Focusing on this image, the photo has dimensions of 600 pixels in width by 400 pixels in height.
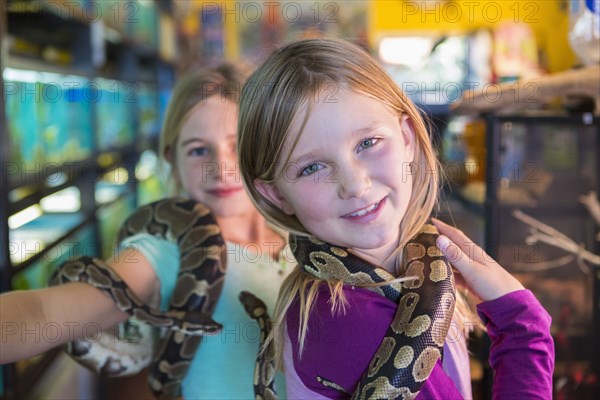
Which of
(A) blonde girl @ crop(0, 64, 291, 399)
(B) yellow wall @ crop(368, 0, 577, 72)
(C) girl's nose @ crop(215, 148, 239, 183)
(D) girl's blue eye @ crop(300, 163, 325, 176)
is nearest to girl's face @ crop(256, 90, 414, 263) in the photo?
(D) girl's blue eye @ crop(300, 163, 325, 176)

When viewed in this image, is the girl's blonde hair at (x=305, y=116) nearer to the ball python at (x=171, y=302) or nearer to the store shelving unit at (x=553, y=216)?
the ball python at (x=171, y=302)

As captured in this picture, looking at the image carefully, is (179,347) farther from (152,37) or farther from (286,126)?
(152,37)

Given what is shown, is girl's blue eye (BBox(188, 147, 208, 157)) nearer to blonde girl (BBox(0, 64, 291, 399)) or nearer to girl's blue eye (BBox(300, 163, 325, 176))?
blonde girl (BBox(0, 64, 291, 399))

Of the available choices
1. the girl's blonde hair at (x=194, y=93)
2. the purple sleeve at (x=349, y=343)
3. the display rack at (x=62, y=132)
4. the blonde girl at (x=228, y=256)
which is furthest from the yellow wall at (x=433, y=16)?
the purple sleeve at (x=349, y=343)

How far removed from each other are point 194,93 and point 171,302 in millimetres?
556

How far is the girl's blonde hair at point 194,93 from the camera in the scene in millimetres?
1709

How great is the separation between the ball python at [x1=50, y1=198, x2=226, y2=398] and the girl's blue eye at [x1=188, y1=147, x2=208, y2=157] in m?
0.12

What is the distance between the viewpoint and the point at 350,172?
102cm

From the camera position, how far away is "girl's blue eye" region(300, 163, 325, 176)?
3.47 feet

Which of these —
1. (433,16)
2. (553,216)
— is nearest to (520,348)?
(553,216)

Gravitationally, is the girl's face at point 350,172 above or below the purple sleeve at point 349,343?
above

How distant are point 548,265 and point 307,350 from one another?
1.09 m

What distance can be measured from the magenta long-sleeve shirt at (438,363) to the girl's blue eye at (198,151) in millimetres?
722

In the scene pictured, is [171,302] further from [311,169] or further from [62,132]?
[62,132]
